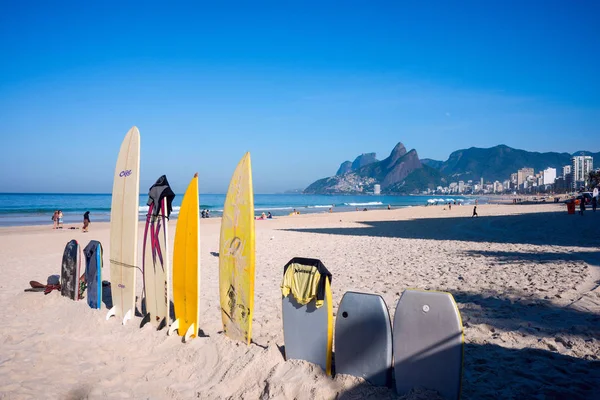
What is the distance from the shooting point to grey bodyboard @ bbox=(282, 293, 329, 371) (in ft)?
10.3

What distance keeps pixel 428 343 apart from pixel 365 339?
1.53ft

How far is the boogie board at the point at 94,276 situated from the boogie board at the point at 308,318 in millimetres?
2844

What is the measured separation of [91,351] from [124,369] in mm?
634

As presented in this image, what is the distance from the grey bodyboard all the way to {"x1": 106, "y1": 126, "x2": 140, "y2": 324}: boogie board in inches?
88.9

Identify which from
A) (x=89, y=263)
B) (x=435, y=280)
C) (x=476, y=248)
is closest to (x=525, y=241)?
(x=476, y=248)

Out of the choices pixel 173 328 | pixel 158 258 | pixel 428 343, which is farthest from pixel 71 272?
pixel 428 343

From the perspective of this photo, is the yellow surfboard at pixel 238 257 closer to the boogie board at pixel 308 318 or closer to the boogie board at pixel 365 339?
the boogie board at pixel 308 318

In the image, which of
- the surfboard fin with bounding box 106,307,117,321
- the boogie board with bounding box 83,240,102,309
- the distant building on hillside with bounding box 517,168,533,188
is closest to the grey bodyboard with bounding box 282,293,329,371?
the surfboard fin with bounding box 106,307,117,321

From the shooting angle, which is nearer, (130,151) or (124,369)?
(124,369)

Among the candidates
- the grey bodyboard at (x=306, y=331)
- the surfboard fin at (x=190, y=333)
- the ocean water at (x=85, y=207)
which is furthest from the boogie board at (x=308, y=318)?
the ocean water at (x=85, y=207)

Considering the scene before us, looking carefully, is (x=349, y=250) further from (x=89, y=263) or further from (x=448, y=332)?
(x=448, y=332)

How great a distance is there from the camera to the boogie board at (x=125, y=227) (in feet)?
15.2

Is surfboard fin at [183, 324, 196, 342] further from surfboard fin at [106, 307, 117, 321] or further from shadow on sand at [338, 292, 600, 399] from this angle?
shadow on sand at [338, 292, 600, 399]

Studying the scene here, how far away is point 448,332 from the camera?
257 cm
